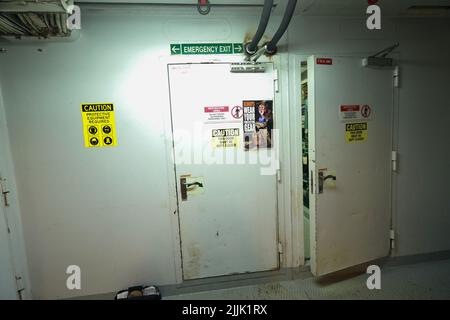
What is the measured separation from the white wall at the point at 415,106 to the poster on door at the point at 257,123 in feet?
1.70

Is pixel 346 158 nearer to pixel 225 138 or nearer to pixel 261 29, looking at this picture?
pixel 225 138

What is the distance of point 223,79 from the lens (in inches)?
72.4

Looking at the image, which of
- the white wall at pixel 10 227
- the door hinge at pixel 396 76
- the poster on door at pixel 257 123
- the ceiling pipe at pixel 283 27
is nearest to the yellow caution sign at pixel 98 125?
the white wall at pixel 10 227

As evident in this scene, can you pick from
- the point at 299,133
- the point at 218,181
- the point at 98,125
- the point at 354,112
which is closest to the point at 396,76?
the point at 354,112

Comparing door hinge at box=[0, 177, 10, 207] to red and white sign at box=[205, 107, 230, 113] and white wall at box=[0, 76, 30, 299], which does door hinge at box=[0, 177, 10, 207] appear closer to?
white wall at box=[0, 76, 30, 299]

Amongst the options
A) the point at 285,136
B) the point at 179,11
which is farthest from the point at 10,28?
the point at 285,136

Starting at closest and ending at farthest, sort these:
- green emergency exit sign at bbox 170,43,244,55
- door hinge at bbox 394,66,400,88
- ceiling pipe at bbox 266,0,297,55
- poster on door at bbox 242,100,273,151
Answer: ceiling pipe at bbox 266,0,297,55, green emergency exit sign at bbox 170,43,244,55, poster on door at bbox 242,100,273,151, door hinge at bbox 394,66,400,88

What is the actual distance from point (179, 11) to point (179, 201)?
1466 mm

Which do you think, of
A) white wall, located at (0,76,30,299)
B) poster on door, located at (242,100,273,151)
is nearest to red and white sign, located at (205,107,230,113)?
poster on door, located at (242,100,273,151)

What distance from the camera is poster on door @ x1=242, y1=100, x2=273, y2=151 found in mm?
1885

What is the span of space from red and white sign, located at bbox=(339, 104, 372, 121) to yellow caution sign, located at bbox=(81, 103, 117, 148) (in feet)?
5.96

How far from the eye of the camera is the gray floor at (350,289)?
6.26 feet

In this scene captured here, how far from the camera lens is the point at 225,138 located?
6.19 feet

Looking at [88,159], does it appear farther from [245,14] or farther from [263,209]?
[245,14]
